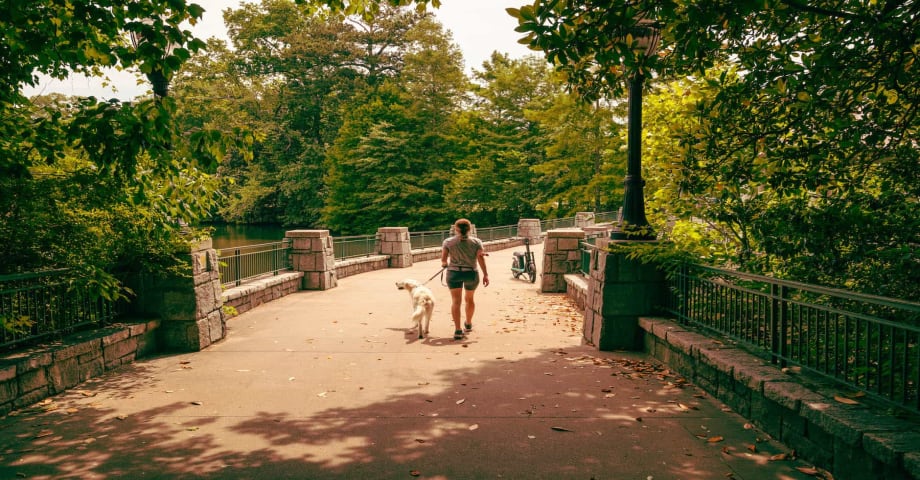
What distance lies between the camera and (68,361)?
5.94m

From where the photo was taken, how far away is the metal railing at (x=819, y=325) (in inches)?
151

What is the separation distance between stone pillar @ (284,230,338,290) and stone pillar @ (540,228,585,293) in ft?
16.5

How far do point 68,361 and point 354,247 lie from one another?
12.5m

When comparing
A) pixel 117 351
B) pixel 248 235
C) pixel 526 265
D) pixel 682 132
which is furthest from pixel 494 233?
pixel 248 235

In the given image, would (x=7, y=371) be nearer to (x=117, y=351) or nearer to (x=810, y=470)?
(x=117, y=351)

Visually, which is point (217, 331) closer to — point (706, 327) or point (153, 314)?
point (153, 314)

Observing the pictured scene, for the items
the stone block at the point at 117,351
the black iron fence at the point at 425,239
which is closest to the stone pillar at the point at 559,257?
the stone block at the point at 117,351

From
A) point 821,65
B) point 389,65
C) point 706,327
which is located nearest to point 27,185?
point 706,327

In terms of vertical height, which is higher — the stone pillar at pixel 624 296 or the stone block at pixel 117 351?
the stone pillar at pixel 624 296

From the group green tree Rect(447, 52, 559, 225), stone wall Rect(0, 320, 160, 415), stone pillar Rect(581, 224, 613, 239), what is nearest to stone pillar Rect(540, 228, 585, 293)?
stone pillar Rect(581, 224, 613, 239)

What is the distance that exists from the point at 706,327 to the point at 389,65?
4565 cm

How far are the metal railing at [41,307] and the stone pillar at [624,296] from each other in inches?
220

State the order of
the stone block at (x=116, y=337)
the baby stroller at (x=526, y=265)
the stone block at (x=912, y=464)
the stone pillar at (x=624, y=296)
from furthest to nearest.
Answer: the baby stroller at (x=526, y=265) < the stone pillar at (x=624, y=296) < the stone block at (x=116, y=337) < the stone block at (x=912, y=464)

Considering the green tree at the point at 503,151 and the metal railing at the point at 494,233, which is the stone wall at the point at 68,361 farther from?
the green tree at the point at 503,151
